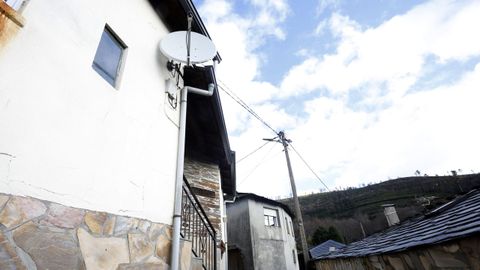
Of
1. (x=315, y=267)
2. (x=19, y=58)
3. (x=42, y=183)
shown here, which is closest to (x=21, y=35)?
(x=19, y=58)

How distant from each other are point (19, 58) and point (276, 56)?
26.6 ft

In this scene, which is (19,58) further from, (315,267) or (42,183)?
(315,267)

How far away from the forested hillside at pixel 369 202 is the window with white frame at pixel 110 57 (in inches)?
1303

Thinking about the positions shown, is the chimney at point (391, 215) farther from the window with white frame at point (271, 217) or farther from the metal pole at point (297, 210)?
the window with white frame at point (271, 217)

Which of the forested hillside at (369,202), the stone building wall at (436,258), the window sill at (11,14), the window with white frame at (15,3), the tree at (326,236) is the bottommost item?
the stone building wall at (436,258)

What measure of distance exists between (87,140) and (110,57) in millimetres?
1087

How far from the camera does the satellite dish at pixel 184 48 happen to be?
3213 mm

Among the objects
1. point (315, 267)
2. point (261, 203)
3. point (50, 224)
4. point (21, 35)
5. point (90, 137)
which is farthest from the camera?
point (261, 203)

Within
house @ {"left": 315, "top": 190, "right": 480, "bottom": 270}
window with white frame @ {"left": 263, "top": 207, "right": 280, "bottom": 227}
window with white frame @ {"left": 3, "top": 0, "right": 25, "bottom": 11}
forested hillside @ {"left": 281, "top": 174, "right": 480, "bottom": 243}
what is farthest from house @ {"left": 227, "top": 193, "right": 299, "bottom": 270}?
forested hillside @ {"left": 281, "top": 174, "right": 480, "bottom": 243}

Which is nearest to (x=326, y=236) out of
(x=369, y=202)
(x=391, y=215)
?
(x=391, y=215)

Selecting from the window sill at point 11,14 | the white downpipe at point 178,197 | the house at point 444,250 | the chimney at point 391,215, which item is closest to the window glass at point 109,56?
the window sill at point 11,14

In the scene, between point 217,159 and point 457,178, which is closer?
point 217,159

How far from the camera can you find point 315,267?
860 centimetres

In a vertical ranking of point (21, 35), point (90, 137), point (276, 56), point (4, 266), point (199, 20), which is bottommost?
point (4, 266)
